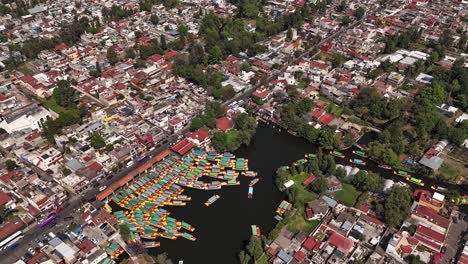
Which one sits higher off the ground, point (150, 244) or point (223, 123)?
point (223, 123)

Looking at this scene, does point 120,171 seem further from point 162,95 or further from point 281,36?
point 281,36

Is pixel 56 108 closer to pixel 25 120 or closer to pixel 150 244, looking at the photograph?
pixel 25 120

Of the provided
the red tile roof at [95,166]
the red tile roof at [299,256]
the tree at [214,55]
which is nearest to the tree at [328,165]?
the red tile roof at [299,256]

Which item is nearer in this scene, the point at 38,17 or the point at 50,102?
the point at 50,102

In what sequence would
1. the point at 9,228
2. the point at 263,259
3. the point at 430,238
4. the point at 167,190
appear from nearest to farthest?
the point at 263,259, the point at 430,238, the point at 9,228, the point at 167,190

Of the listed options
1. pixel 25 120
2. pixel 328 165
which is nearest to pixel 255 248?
pixel 328 165

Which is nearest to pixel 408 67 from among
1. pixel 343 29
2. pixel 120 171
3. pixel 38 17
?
pixel 343 29

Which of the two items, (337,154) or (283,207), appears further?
(337,154)
